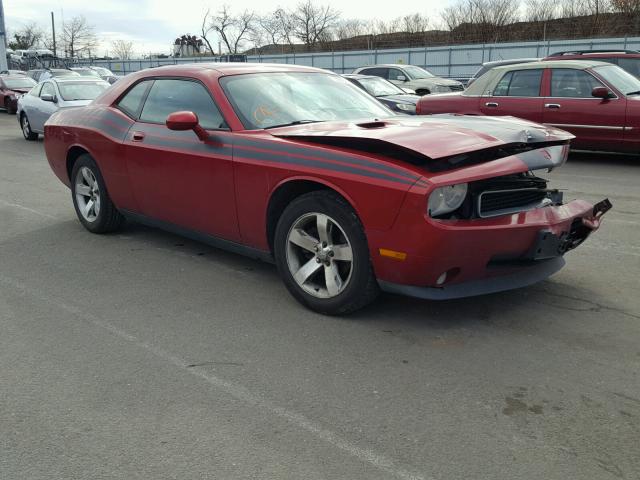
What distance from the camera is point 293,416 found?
9.57ft

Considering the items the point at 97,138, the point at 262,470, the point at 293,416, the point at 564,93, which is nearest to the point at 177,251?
the point at 97,138

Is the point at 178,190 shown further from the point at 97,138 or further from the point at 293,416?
the point at 293,416

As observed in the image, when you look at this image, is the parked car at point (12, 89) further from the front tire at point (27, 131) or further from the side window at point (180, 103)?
the side window at point (180, 103)

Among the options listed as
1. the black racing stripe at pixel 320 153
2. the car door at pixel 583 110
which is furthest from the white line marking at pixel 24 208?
the car door at pixel 583 110

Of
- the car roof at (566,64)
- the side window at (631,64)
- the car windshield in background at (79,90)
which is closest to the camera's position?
the car roof at (566,64)

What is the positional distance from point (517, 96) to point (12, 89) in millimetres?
18012

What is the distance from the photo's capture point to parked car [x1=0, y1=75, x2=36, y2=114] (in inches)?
864

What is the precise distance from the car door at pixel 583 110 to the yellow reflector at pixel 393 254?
24.7 feet

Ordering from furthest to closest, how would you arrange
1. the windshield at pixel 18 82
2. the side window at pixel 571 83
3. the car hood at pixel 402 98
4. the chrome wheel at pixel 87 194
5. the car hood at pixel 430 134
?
→ the windshield at pixel 18 82 → the car hood at pixel 402 98 → the side window at pixel 571 83 → the chrome wheel at pixel 87 194 → the car hood at pixel 430 134

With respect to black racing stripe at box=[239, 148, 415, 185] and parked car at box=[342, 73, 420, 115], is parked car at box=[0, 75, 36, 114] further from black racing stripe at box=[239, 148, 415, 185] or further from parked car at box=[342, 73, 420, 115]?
black racing stripe at box=[239, 148, 415, 185]

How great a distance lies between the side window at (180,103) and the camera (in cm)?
475

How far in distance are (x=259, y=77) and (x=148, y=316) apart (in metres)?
1.97

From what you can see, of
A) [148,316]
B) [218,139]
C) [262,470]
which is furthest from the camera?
[218,139]

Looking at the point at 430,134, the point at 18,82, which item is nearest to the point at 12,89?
the point at 18,82
